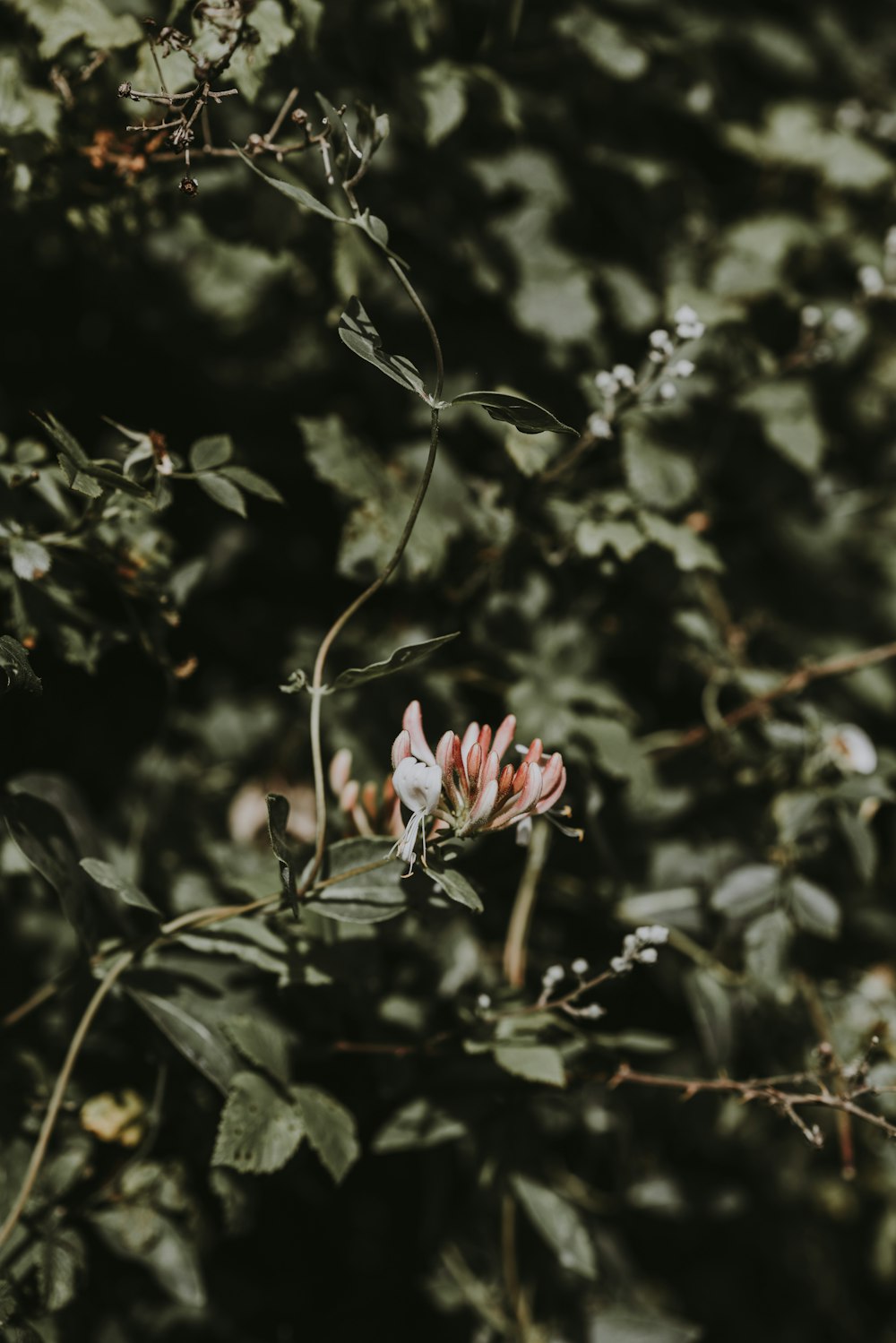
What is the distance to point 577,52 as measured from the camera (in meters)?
1.53

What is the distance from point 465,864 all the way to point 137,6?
1.26 metres

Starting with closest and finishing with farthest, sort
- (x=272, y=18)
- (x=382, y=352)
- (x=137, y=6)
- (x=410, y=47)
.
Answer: (x=382, y=352)
(x=272, y=18)
(x=410, y=47)
(x=137, y=6)

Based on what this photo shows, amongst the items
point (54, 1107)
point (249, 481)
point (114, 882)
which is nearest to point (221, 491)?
point (249, 481)

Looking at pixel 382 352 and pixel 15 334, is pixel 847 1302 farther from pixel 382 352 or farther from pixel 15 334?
pixel 15 334

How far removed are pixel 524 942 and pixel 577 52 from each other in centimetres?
127

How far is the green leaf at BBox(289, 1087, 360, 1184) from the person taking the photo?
107 cm

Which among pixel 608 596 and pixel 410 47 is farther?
pixel 608 596

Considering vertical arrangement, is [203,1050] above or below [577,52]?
below

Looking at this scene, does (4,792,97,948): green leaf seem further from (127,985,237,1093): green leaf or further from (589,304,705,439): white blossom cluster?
(589,304,705,439): white blossom cluster

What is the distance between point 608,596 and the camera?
4.95 ft

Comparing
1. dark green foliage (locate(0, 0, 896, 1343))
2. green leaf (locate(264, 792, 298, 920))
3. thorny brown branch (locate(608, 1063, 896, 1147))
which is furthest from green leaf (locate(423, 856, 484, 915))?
thorny brown branch (locate(608, 1063, 896, 1147))

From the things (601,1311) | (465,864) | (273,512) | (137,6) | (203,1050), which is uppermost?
(137,6)

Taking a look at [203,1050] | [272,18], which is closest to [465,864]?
[203,1050]

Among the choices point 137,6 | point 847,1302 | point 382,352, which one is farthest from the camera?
point 847,1302
